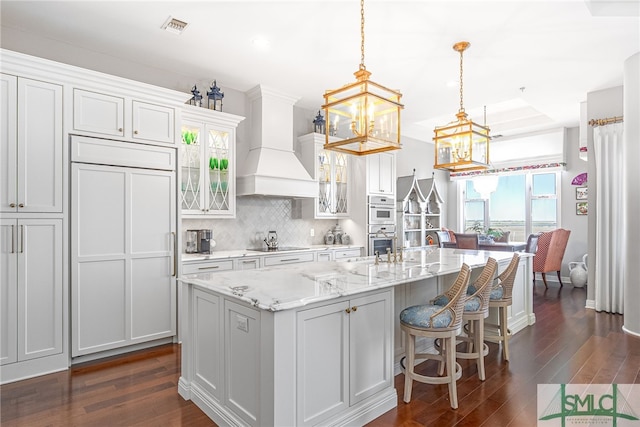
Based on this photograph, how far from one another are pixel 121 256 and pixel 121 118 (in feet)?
4.14

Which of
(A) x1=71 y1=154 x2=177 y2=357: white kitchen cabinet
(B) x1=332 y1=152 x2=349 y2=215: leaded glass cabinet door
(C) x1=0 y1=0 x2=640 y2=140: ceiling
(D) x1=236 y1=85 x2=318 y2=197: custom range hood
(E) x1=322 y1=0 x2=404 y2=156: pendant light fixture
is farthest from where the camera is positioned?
(B) x1=332 y1=152 x2=349 y2=215: leaded glass cabinet door

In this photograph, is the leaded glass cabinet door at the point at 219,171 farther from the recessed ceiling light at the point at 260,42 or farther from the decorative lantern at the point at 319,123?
the decorative lantern at the point at 319,123

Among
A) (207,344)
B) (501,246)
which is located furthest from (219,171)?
(501,246)

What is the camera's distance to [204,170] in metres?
4.35

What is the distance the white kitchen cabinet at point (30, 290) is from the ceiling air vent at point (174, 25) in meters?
1.89

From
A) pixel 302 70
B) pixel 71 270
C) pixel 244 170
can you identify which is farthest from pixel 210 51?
pixel 71 270

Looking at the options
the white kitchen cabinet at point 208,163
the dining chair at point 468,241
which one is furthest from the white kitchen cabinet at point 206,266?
the dining chair at point 468,241

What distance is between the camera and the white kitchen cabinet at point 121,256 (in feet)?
10.6

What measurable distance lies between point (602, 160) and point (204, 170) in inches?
200

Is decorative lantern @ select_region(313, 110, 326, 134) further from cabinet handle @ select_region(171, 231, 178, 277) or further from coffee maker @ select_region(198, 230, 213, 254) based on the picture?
cabinet handle @ select_region(171, 231, 178, 277)

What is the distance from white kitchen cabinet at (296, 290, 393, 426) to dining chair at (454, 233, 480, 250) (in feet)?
14.9

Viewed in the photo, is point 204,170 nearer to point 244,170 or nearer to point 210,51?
point 244,170

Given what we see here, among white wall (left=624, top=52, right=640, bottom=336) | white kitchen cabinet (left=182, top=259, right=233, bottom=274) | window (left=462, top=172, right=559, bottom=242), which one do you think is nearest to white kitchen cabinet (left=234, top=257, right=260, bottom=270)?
white kitchen cabinet (left=182, top=259, right=233, bottom=274)

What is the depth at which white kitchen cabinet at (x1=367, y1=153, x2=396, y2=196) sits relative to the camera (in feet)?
18.8
